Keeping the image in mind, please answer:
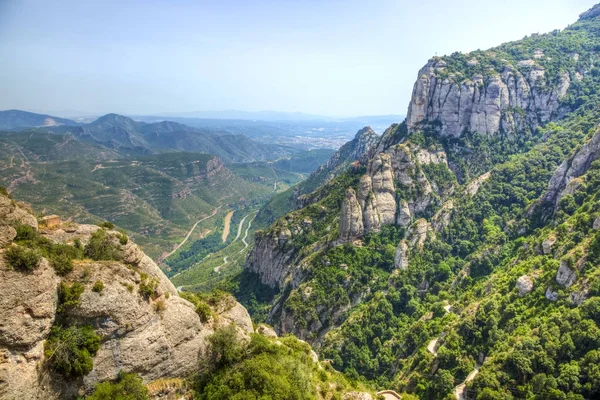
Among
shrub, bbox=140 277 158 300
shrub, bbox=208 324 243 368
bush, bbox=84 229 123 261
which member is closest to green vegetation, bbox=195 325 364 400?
shrub, bbox=208 324 243 368

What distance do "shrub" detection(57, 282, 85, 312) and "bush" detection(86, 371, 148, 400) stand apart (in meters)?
7.01

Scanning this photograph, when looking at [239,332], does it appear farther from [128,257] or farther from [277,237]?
[277,237]

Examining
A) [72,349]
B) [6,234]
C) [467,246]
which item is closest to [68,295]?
[72,349]

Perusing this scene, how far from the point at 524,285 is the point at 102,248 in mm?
72599

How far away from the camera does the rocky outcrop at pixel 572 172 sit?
86.8 m

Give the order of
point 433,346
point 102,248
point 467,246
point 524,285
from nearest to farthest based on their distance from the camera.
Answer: point 102,248, point 524,285, point 433,346, point 467,246

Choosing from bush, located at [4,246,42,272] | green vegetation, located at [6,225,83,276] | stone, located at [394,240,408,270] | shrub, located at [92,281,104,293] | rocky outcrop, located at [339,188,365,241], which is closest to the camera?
bush, located at [4,246,42,272]

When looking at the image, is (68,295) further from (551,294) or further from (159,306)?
(551,294)

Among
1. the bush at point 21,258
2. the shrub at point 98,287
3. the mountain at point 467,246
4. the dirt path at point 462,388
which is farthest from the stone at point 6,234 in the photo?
the dirt path at point 462,388

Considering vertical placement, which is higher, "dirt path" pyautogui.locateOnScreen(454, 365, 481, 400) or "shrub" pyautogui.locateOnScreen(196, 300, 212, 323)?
"shrub" pyautogui.locateOnScreen(196, 300, 212, 323)

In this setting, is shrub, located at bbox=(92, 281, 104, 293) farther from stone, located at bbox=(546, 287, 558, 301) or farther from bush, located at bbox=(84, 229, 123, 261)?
stone, located at bbox=(546, 287, 558, 301)

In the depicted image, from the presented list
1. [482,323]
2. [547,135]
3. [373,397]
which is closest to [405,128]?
[547,135]

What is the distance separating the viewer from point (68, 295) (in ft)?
91.2

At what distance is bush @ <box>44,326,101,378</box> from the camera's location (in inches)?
1037
